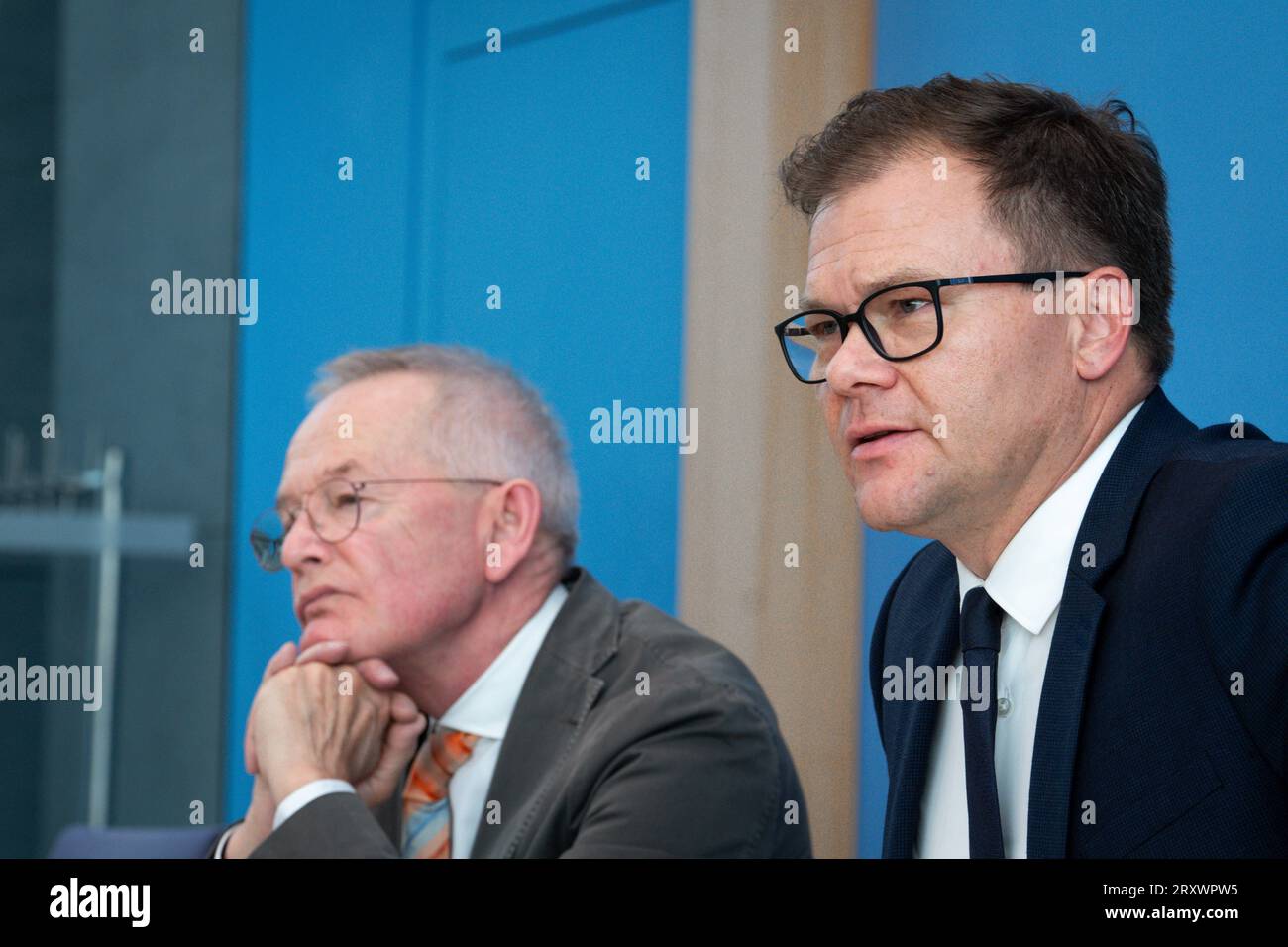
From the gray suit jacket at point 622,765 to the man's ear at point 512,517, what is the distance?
78mm

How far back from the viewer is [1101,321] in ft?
4.19

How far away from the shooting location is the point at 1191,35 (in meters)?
1.39

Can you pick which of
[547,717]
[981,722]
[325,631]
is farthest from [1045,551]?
[325,631]

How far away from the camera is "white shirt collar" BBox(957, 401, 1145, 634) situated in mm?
1245

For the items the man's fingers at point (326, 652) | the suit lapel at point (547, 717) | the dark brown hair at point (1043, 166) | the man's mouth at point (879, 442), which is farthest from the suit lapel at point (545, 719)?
the dark brown hair at point (1043, 166)

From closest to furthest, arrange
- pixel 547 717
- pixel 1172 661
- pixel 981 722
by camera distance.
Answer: pixel 1172 661 → pixel 981 722 → pixel 547 717

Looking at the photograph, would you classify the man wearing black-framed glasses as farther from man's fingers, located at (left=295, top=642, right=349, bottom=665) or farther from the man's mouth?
man's fingers, located at (left=295, top=642, right=349, bottom=665)

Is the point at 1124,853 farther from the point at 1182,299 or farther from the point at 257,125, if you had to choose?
the point at 257,125

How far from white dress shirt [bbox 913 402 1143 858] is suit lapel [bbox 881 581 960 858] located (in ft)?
0.12

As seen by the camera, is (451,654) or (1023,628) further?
(451,654)

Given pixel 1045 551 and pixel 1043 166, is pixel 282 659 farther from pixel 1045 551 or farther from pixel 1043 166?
pixel 1043 166

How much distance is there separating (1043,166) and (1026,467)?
33cm

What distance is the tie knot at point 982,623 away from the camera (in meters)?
1.27
